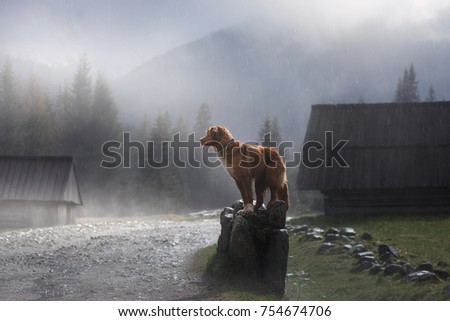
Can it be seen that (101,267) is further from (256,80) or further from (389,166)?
(256,80)

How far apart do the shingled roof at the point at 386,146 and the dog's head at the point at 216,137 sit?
17001 millimetres

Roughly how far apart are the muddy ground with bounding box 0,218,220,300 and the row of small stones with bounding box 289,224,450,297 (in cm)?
335

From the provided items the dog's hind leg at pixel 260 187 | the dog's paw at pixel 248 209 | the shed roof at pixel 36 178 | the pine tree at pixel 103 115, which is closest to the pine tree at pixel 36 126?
the pine tree at pixel 103 115

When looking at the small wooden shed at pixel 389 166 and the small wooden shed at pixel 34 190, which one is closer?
the small wooden shed at pixel 389 166

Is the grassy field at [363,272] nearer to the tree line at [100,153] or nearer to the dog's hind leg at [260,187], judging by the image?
the dog's hind leg at [260,187]

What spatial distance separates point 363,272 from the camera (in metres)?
11.8

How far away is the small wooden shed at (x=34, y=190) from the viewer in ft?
95.2

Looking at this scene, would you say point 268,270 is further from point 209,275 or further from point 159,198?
point 159,198

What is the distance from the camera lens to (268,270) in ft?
35.3

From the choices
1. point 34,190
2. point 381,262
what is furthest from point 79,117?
point 381,262

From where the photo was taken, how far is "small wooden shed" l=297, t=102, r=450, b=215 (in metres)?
25.5

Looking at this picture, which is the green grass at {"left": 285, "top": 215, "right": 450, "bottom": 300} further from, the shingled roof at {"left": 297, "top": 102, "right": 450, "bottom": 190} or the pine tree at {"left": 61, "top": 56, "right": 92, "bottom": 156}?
the pine tree at {"left": 61, "top": 56, "right": 92, "bottom": 156}
